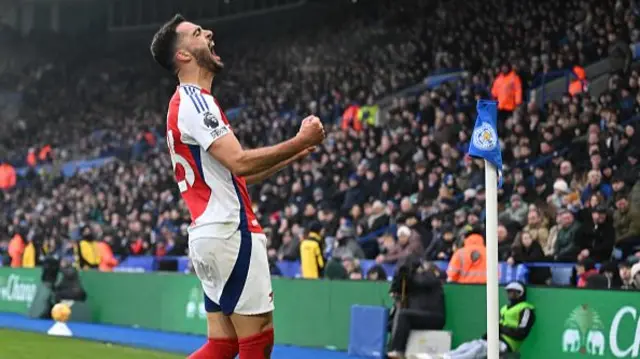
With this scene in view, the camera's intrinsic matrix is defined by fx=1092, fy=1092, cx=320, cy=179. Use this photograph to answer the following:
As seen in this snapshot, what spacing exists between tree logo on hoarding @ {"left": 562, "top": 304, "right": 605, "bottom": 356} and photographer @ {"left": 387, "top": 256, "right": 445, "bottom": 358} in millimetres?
1911

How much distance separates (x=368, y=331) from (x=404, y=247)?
8.71ft

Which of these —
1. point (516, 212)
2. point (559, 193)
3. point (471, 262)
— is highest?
point (559, 193)

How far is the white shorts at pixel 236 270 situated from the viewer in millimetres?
A: 5117

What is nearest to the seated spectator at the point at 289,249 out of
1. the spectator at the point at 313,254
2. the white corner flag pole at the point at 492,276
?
the spectator at the point at 313,254

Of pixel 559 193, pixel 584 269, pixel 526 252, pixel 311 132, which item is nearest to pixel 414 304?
pixel 526 252

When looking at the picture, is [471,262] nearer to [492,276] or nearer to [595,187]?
[595,187]

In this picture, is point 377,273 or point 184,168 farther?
point 377,273

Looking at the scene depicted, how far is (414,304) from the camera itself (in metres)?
13.4

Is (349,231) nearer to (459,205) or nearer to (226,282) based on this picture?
(459,205)

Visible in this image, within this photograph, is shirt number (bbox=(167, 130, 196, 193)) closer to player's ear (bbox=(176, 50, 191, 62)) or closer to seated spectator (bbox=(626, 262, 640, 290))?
player's ear (bbox=(176, 50, 191, 62))

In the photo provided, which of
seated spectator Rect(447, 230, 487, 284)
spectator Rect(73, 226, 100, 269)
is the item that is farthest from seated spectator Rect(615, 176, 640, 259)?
spectator Rect(73, 226, 100, 269)

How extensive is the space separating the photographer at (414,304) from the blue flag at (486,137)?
755 cm

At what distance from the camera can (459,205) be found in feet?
58.3

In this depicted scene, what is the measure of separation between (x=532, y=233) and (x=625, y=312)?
356 centimetres
